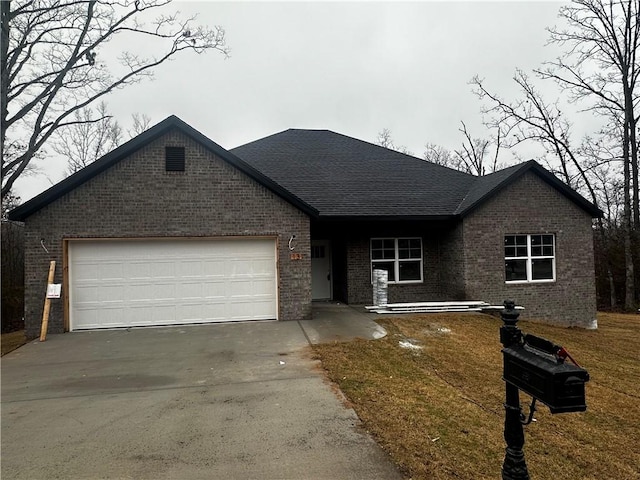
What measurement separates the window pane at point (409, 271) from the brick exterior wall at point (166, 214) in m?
4.21

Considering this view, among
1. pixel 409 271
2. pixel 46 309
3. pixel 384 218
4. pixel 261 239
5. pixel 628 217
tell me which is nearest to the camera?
pixel 46 309

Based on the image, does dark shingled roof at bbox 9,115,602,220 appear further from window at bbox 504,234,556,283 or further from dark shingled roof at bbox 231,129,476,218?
window at bbox 504,234,556,283

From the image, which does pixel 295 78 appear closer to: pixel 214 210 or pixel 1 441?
pixel 214 210

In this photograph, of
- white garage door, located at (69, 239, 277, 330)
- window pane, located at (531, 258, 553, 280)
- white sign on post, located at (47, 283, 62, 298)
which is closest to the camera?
white sign on post, located at (47, 283, 62, 298)

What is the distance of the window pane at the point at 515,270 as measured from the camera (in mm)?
12727

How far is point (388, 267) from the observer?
13547mm

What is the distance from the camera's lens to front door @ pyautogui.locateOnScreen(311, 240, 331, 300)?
46.8 ft

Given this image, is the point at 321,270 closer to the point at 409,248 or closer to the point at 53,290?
the point at 409,248

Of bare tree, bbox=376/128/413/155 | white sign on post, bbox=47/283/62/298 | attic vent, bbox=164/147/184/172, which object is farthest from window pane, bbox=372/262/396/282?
bare tree, bbox=376/128/413/155

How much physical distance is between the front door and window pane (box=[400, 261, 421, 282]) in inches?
101

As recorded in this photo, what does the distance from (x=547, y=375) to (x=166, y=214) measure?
9421 millimetres

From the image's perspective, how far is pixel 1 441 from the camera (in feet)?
13.9

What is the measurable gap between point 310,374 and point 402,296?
25.4 ft

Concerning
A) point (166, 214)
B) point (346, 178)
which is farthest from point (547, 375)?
point (346, 178)
